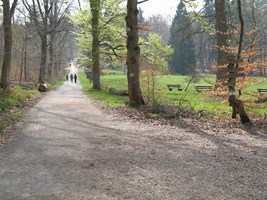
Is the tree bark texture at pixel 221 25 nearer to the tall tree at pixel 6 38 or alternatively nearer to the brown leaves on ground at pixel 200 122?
the brown leaves on ground at pixel 200 122

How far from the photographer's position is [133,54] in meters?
15.4

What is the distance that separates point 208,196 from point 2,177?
10.8 ft

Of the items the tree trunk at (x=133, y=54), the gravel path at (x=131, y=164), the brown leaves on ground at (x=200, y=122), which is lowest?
the gravel path at (x=131, y=164)

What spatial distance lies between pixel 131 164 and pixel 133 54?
9.51 metres

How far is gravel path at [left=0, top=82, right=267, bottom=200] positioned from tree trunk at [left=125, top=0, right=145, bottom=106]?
517 centimetres

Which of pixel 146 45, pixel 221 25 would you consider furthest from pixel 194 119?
pixel 146 45

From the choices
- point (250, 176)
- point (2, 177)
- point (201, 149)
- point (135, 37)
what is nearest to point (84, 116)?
point (135, 37)

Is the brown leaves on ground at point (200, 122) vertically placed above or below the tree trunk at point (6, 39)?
below

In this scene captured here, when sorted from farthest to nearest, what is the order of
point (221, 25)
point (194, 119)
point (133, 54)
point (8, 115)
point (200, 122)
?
point (221, 25), point (133, 54), point (8, 115), point (194, 119), point (200, 122)

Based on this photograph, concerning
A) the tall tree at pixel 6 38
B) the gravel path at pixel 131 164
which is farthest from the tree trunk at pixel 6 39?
the gravel path at pixel 131 164

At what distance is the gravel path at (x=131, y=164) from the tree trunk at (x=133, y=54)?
5170mm

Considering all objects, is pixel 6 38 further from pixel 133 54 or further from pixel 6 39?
pixel 133 54

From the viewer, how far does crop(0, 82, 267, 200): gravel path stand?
4938 mm

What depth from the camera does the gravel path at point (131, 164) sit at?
16.2ft
